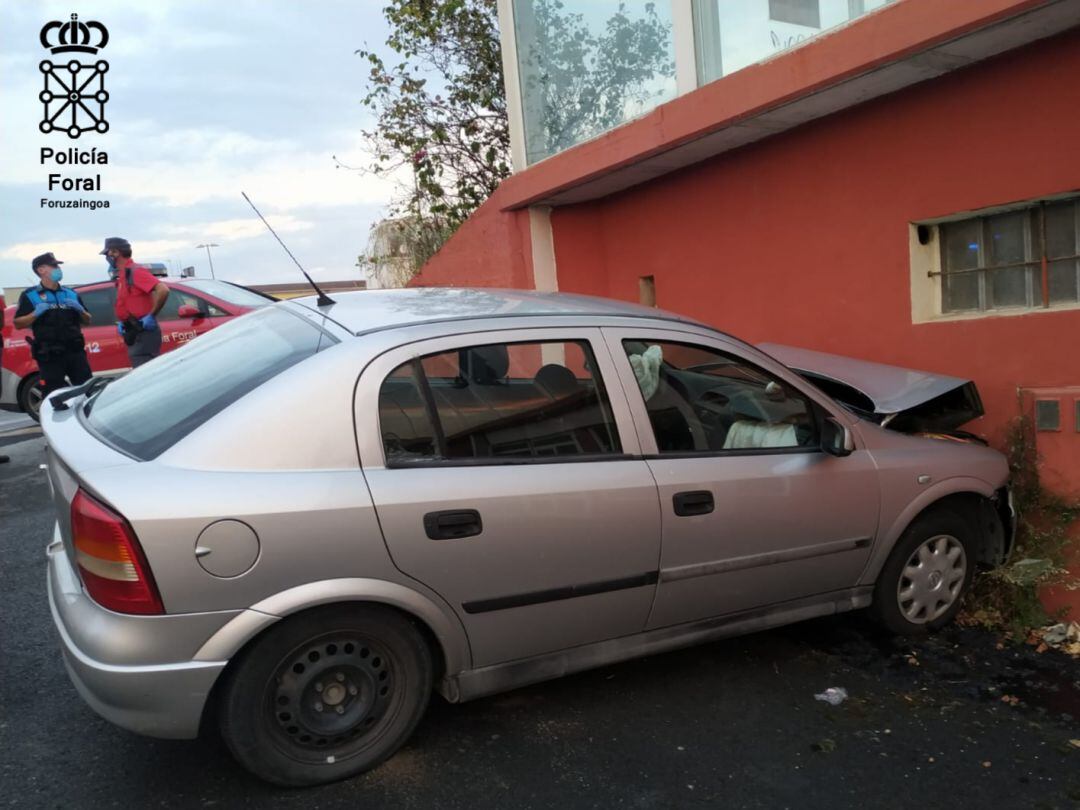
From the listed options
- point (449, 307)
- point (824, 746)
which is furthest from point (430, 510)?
point (824, 746)

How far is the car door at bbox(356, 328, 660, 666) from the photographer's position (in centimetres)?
271

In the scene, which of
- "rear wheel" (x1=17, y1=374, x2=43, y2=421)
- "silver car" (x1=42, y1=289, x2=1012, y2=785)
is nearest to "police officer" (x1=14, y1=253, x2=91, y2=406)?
Answer: "rear wheel" (x1=17, y1=374, x2=43, y2=421)

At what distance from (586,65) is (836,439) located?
14.4 ft

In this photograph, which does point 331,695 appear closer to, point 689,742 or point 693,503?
point 689,742

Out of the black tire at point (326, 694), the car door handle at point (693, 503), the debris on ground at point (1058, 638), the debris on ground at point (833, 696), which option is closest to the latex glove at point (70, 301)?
the black tire at point (326, 694)

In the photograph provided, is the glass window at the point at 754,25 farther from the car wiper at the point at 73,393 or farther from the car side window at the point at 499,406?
the car wiper at the point at 73,393

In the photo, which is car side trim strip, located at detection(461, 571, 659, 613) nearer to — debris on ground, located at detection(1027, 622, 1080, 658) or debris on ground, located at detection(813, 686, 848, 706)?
debris on ground, located at detection(813, 686, 848, 706)

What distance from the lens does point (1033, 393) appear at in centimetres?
424

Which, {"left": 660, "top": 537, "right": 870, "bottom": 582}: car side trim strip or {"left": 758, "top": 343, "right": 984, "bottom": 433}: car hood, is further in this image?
{"left": 758, "top": 343, "right": 984, "bottom": 433}: car hood

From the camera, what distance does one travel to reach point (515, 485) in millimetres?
2826

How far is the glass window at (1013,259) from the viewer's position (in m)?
4.37

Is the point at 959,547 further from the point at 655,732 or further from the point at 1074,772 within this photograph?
the point at 655,732

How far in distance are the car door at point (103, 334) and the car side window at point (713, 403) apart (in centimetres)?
764

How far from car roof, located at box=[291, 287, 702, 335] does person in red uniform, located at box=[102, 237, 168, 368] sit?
4031 millimetres
